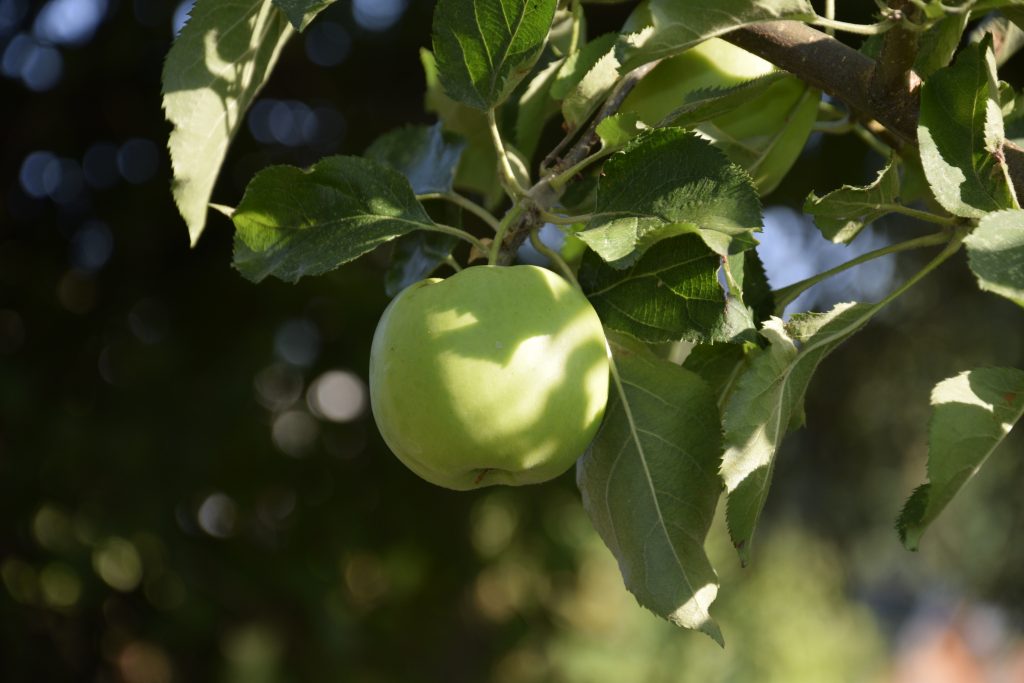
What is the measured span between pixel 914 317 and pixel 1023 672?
570 centimetres

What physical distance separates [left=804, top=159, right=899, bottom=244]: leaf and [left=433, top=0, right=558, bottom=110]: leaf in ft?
0.53

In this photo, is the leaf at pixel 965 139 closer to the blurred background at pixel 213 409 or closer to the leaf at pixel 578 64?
the leaf at pixel 578 64

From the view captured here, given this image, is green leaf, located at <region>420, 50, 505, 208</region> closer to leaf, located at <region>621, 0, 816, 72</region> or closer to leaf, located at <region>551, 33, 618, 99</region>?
leaf, located at <region>551, 33, 618, 99</region>

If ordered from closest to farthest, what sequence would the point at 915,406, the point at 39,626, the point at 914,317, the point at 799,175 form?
the point at 799,175 → the point at 39,626 → the point at 914,317 → the point at 915,406

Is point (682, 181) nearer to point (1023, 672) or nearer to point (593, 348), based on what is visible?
point (593, 348)

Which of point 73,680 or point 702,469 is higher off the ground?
point 702,469

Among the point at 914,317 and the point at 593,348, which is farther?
the point at 914,317

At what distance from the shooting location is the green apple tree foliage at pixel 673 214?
477 millimetres

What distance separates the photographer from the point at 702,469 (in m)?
0.54

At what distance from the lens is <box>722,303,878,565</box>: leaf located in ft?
1.62

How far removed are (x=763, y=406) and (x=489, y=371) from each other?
0.14 metres

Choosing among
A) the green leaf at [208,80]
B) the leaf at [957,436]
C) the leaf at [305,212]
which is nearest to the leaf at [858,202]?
the leaf at [957,436]

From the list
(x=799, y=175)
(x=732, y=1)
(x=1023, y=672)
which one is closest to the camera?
(x=732, y=1)

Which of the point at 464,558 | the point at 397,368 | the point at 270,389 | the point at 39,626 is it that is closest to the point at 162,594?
the point at 39,626
